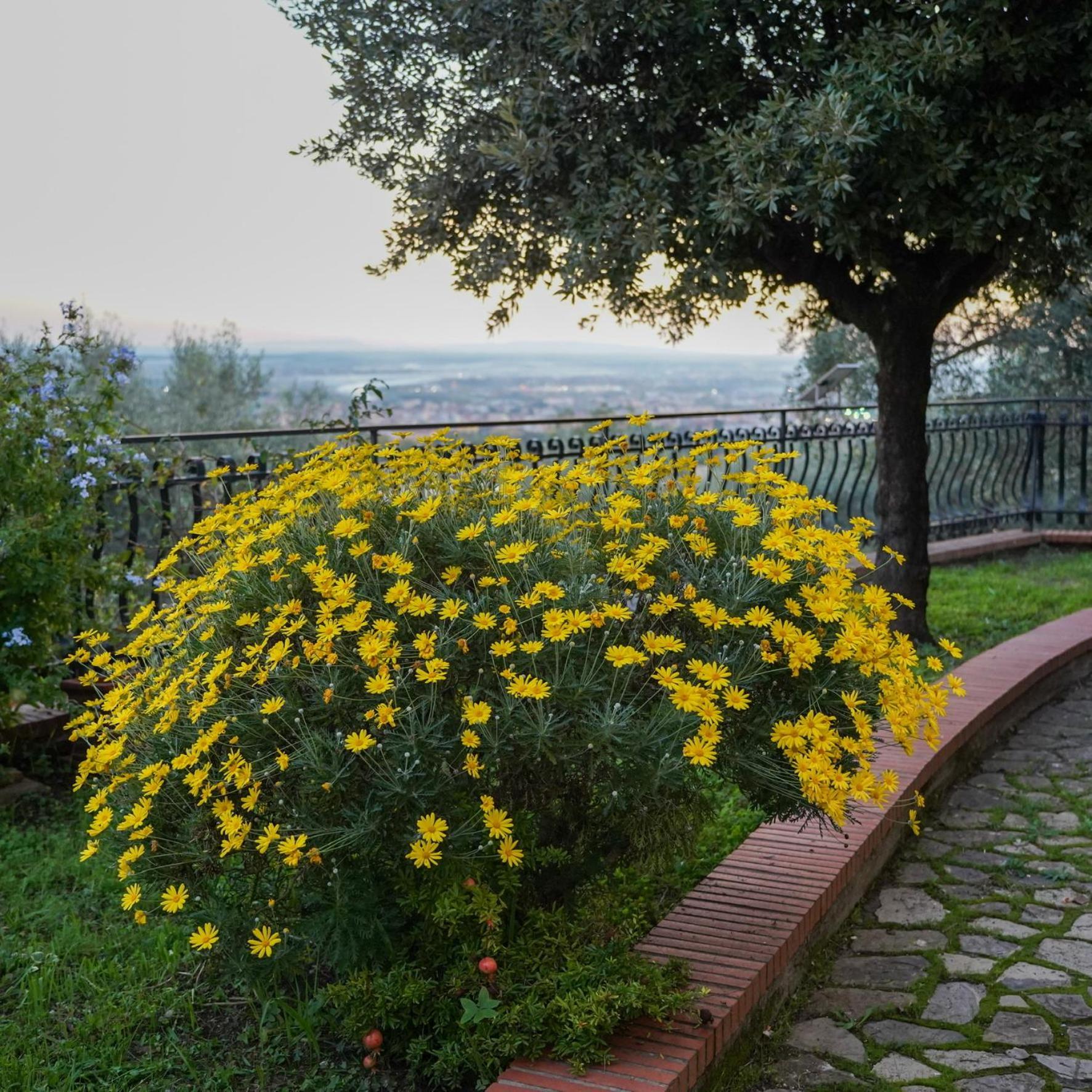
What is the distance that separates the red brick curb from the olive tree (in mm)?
2509

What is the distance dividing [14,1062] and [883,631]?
7.50ft

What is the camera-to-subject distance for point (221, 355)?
819 inches

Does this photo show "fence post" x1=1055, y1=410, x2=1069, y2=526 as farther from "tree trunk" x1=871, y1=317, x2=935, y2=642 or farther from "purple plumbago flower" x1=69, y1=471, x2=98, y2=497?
"purple plumbago flower" x1=69, y1=471, x2=98, y2=497

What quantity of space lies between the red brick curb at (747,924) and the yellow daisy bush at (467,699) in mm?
365

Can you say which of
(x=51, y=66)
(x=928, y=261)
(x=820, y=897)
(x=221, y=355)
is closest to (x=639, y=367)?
(x=221, y=355)

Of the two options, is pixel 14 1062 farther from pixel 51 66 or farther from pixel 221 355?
pixel 221 355

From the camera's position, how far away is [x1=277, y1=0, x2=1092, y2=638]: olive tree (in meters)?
5.13

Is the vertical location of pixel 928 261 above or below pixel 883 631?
above

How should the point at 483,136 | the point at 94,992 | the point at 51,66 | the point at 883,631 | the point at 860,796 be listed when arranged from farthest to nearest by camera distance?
the point at 51,66
the point at 483,136
the point at 94,992
the point at 883,631
the point at 860,796

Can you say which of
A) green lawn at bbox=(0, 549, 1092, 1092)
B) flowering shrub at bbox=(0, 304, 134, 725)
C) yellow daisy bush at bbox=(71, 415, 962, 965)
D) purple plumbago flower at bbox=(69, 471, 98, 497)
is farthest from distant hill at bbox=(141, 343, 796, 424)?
yellow daisy bush at bbox=(71, 415, 962, 965)

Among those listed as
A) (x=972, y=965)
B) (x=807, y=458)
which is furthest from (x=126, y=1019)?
(x=807, y=458)

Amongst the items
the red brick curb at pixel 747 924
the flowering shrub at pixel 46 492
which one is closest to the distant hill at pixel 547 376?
the flowering shrub at pixel 46 492

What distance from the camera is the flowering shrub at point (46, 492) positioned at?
14.5ft

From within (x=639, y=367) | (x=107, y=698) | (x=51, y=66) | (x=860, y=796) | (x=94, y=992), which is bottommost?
(x=94, y=992)
